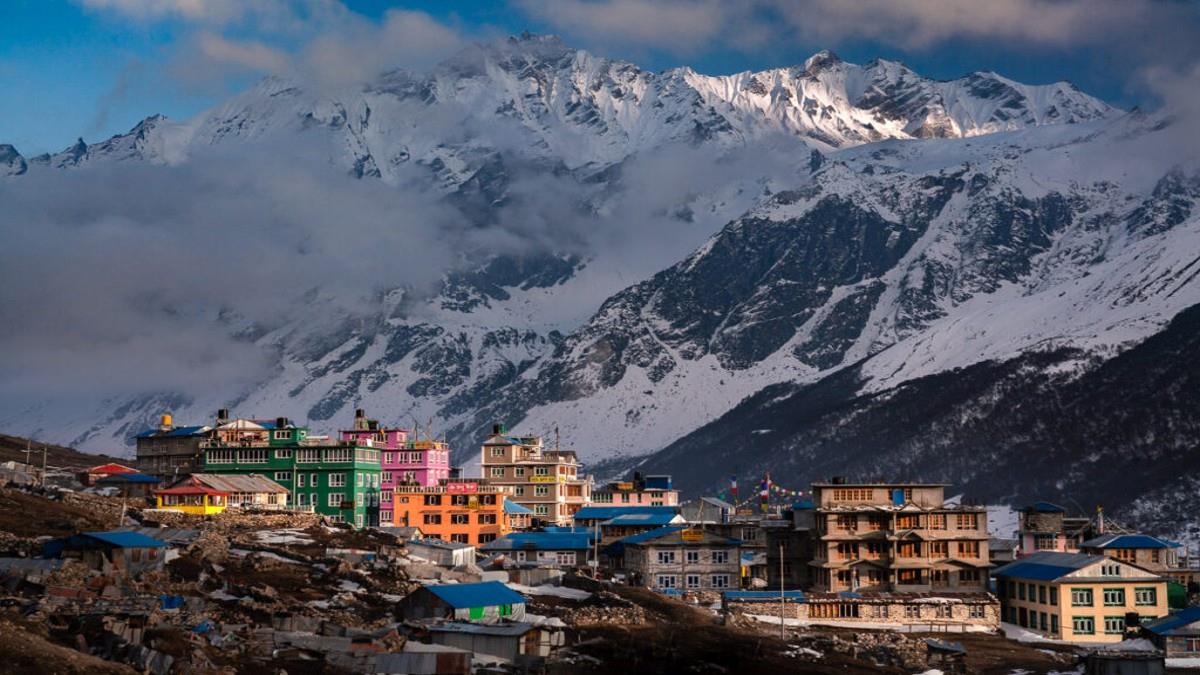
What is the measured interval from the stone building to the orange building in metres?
36.1

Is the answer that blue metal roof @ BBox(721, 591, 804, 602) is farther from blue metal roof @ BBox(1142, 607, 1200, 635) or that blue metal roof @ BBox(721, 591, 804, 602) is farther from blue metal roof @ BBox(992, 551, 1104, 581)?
blue metal roof @ BBox(1142, 607, 1200, 635)

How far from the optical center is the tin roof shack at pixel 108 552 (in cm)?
8838

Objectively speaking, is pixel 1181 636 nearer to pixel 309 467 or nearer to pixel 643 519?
pixel 643 519

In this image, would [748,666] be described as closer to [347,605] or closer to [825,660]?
[825,660]

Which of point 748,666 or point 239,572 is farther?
point 239,572

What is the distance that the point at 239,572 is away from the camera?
313ft

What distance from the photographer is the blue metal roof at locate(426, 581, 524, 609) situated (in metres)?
89.1

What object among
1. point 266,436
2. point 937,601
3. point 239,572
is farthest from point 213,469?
point 937,601

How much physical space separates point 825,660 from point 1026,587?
1428 inches

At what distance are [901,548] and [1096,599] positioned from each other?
1631 cm

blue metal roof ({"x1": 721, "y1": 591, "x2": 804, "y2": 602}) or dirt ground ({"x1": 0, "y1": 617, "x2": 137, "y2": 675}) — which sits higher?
blue metal roof ({"x1": 721, "y1": 591, "x2": 804, "y2": 602})

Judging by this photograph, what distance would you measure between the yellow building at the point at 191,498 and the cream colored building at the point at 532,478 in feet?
182

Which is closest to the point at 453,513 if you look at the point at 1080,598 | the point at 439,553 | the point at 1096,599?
the point at 439,553

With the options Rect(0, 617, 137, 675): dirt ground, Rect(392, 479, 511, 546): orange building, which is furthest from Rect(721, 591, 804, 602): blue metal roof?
Rect(0, 617, 137, 675): dirt ground
